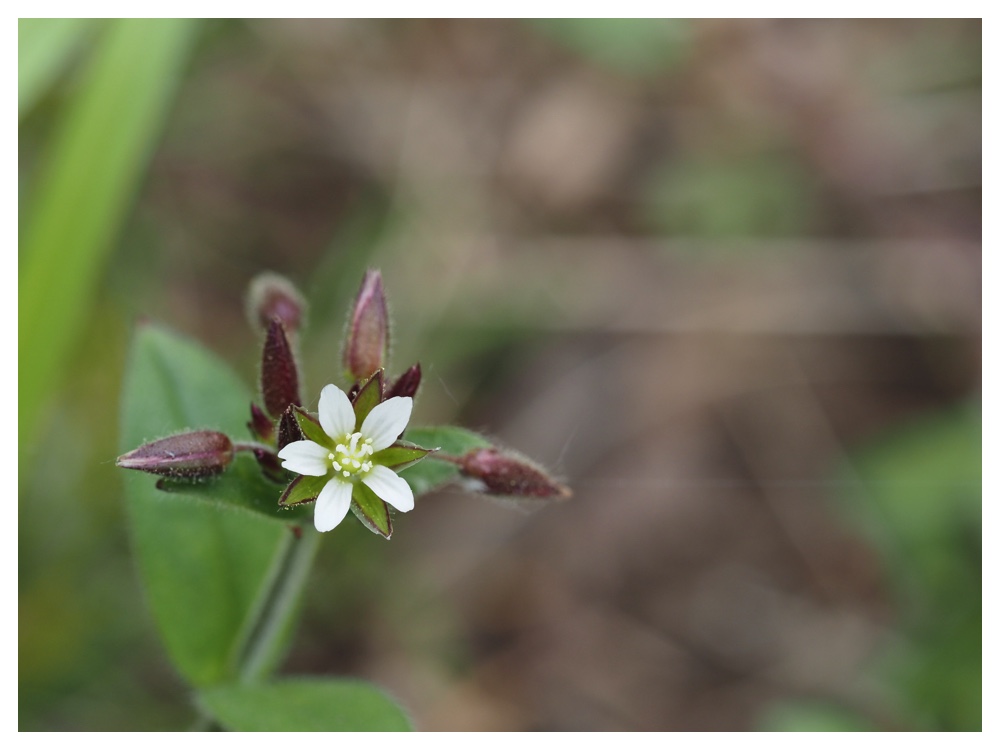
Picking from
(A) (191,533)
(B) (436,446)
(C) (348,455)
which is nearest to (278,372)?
(C) (348,455)

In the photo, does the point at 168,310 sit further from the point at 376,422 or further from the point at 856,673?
the point at 856,673

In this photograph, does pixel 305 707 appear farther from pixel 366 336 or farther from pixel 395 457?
pixel 366 336

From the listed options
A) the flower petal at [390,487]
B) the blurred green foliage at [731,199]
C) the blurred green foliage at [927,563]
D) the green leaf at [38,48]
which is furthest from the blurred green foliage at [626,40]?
the flower petal at [390,487]

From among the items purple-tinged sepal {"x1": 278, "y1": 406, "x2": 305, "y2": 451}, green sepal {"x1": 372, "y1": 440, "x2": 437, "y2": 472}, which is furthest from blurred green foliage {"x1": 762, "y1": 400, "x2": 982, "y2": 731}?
purple-tinged sepal {"x1": 278, "y1": 406, "x2": 305, "y2": 451}

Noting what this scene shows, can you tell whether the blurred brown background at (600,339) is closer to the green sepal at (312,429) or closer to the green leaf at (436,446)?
the green leaf at (436,446)

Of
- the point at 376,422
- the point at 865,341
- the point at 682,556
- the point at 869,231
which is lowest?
the point at 376,422

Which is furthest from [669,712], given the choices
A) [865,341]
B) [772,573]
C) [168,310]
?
[168,310]

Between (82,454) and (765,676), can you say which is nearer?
(82,454)

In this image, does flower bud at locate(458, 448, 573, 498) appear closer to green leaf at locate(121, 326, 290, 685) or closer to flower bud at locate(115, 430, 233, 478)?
flower bud at locate(115, 430, 233, 478)
